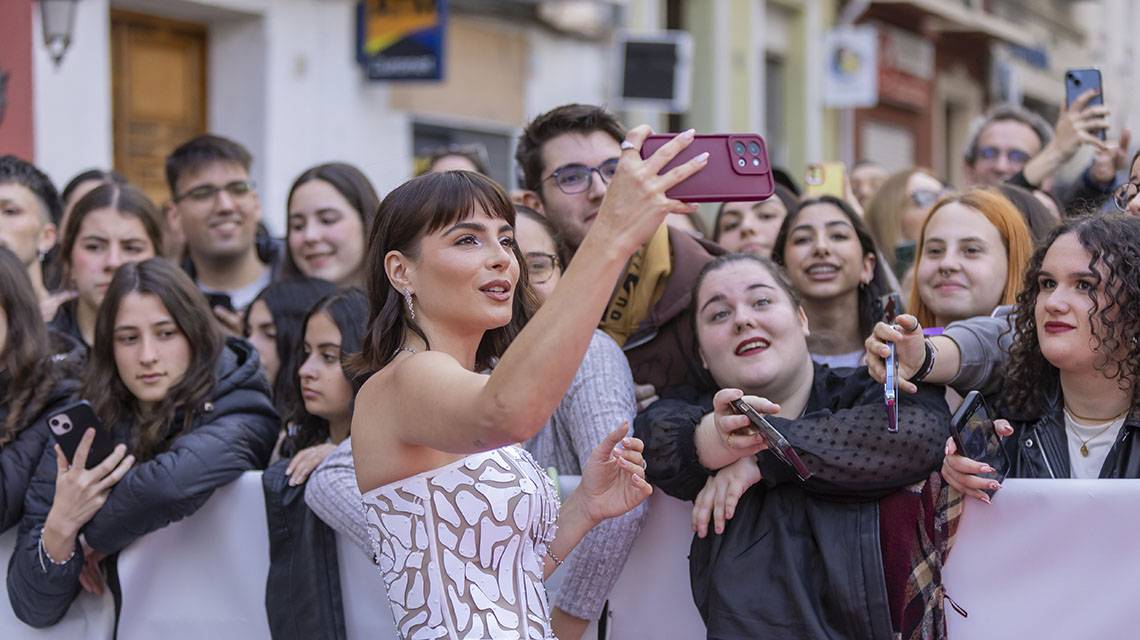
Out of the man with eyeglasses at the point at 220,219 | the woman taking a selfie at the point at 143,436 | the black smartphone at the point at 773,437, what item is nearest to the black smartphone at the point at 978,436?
the black smartphone at the point at 773,437

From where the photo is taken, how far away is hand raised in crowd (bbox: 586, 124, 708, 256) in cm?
250

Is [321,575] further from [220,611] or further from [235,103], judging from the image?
[235,103]

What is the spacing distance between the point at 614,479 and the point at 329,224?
2630 mm

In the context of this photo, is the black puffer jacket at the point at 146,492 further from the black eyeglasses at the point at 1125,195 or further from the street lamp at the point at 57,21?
the street lamp at the point at 57,21

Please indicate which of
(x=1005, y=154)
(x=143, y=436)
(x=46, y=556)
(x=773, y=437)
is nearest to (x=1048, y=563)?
(x=773, y=437)

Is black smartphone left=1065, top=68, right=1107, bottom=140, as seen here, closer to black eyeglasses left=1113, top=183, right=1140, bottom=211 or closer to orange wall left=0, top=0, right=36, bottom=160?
black eyeglasses left=1113, top=183, right=1140, bottom=211

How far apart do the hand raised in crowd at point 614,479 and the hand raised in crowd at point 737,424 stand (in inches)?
8.4

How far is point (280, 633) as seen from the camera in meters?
4.15

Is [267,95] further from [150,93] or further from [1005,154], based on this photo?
[1005,154]

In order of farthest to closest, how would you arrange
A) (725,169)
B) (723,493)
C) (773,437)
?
Result: 1. (723,493)
2. (773,437)
3. (725,169)

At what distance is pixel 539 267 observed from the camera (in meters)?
4.29

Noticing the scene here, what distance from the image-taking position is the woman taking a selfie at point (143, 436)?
4.26 m

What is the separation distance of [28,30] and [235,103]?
2.30 metres

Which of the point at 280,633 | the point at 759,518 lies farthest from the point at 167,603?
the point at 759,518
